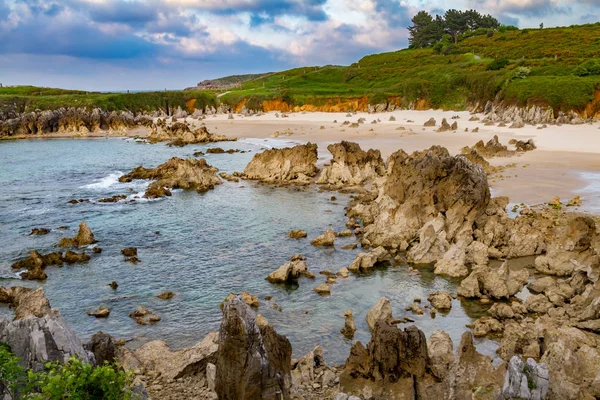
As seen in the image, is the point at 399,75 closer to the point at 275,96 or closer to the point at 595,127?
the point at 275,96

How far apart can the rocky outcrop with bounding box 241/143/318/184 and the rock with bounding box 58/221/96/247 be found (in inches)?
954

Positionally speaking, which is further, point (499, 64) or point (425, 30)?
point (425, 30)

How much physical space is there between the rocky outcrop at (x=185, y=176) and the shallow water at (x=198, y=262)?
1618 millimetres

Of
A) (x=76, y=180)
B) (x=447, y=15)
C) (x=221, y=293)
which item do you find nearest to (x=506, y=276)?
(x=221, y=293)

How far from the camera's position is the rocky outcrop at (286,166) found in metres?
60.6

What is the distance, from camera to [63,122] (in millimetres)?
121938

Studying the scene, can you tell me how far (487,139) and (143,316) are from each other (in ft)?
189

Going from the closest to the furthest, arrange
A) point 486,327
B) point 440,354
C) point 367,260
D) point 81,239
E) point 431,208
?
1. point 440,354
2. point 486,327
3. point 367,260
4. point 431,208
5. point 81,239

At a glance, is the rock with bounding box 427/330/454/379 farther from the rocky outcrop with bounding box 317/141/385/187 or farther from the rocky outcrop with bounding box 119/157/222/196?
the rocky outcrop with bounding box 119/157/222/196

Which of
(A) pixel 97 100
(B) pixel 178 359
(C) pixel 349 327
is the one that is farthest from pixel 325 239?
(A) pixel 97 100

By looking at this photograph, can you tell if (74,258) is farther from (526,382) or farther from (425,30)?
(425,30)

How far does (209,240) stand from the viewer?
4034 centimetres

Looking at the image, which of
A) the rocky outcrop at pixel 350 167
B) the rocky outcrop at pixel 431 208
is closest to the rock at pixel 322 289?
the rocky outcrop at pixel 431 208

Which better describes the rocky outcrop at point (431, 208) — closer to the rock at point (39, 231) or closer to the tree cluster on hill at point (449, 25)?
the rock at point (39, 231)
